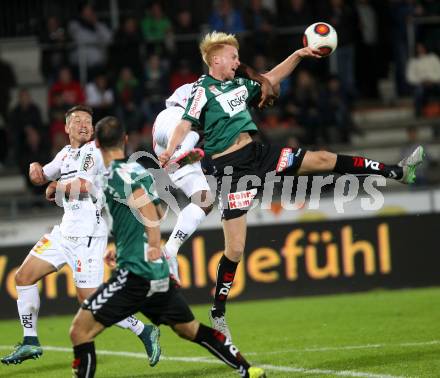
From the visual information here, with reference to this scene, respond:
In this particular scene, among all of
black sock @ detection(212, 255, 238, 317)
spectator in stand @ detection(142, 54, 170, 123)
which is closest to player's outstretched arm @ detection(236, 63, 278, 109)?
black sock @ detection(212, 255, 238, 317)

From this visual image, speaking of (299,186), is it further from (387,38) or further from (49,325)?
(387,38)

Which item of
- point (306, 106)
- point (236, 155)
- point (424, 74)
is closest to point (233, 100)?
point (236, 155)

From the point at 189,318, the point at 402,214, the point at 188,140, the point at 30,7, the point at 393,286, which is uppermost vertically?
the point at 30,7

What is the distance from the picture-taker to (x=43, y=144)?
18.1 meters

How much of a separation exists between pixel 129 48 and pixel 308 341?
32.2ft

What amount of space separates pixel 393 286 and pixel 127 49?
6.87 metres

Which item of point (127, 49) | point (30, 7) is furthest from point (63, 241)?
point (30, 7)

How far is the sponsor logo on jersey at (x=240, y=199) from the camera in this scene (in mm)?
9547

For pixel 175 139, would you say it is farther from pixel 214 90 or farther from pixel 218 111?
pixel 214 90

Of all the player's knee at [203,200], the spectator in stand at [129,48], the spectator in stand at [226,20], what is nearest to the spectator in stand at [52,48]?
the spectator in stand at [129,48]

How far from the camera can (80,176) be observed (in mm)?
9742

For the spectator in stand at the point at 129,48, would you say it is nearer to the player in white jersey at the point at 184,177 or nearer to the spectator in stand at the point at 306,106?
the spectator in stand at the point at 306,106

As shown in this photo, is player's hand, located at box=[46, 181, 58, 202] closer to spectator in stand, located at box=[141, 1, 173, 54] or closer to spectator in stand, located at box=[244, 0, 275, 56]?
spectator in stand, located at box=[244, 0, 275, 56]

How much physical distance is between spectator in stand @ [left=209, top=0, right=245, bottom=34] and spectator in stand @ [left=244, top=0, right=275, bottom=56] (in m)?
0.23
